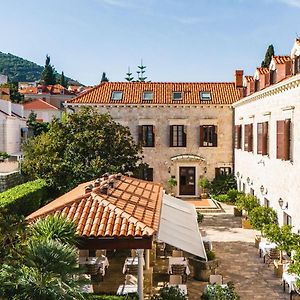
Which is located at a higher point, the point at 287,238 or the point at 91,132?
the point at 91,132

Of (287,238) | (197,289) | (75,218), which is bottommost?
(197,289)

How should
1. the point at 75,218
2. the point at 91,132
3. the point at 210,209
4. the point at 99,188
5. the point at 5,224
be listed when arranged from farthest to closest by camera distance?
the point at 210,209
the point at 91,132
the point at 99,188
the point at 75,218
the point at 5,224

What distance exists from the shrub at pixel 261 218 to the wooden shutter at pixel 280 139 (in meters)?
2.99

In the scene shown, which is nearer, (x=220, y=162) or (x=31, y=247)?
(x=31, y=247)

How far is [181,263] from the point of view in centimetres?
1783

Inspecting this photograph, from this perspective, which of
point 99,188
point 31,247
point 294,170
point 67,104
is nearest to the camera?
point 31,247

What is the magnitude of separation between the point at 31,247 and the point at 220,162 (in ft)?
110

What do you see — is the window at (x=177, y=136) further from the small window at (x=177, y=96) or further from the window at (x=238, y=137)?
the window at (x=238, y=137)

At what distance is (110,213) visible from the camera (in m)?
14.4

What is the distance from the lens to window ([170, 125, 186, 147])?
42.1 metres

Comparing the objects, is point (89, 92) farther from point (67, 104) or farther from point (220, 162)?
point (220, 162)

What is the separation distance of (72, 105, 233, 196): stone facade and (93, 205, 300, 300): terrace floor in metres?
14.5

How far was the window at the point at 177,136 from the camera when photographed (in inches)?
1658

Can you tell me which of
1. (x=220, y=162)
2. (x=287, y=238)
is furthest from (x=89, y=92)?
(x=287, y=238)
